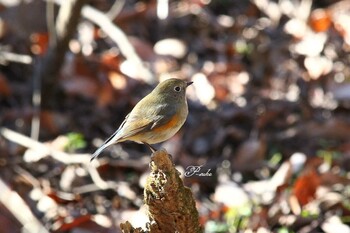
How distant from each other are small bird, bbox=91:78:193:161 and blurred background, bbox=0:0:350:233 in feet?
3.61

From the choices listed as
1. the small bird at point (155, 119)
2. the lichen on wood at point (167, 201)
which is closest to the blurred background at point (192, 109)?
the small bird at point (155, 119)

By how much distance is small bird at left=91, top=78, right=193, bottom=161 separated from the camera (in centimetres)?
350

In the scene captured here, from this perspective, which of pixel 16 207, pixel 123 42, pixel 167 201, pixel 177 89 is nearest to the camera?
pixel 167 201

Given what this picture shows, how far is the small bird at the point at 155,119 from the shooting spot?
350cm

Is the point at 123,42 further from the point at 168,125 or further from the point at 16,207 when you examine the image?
the point at 168,125

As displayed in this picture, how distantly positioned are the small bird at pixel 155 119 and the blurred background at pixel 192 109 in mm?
1101

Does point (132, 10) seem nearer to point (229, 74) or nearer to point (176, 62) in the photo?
point (176, 62)

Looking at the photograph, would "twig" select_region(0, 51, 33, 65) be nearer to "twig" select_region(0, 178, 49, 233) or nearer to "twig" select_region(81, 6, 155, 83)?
"twig" select_region(81, 6, 155, 83)

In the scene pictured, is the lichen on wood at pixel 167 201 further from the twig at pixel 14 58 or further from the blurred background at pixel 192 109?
the twig at pixel 14 58

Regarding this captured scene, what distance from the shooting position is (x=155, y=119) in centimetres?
351

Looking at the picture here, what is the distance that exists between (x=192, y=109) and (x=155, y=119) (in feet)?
8.76

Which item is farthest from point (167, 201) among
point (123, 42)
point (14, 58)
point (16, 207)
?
point (14, 58)

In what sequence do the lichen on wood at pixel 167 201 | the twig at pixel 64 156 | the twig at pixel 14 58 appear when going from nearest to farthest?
the lichen on wood at pixel 167 201 < the twig at pixel 64 156 < the twig at pixel 14 58

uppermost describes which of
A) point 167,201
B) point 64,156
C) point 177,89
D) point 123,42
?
point 123,42
